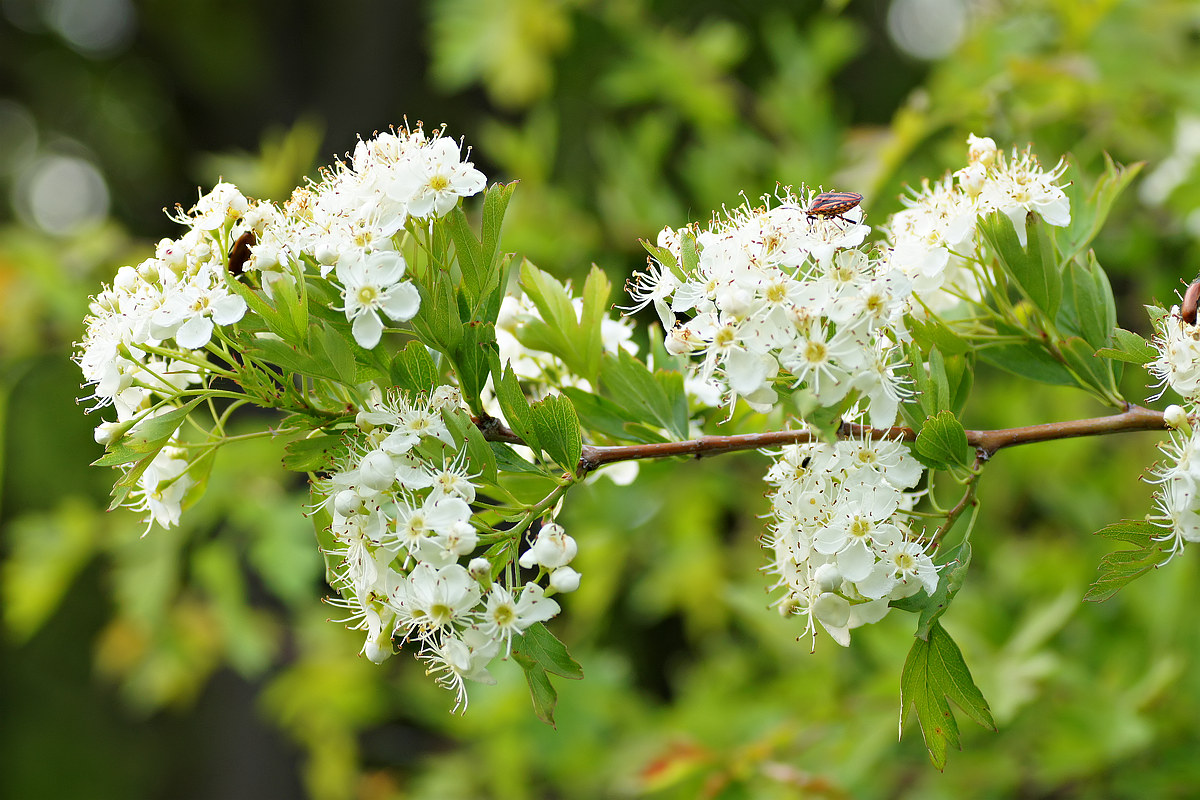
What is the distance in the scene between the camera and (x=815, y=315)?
86 cm

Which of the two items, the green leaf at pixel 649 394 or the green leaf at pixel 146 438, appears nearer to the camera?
the green leaf at pixel 146 438

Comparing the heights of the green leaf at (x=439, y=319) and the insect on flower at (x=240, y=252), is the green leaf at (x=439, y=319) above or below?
below

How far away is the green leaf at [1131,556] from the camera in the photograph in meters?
0.89

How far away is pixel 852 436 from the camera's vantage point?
94 centimetres

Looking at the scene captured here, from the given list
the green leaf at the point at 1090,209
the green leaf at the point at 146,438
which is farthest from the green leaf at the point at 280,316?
the green leaf at the point at 1090,209

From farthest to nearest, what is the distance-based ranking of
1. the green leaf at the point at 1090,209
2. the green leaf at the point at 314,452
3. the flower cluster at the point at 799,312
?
the green leaf at the point at 1090,209 < the green leaf at the point at 314,452 < the flower cluster at the point at 799,312

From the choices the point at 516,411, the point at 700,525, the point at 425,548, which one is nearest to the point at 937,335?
the point at 516,411

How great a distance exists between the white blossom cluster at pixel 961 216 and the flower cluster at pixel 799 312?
0.25ft

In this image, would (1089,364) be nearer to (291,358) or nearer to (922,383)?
(922,383)

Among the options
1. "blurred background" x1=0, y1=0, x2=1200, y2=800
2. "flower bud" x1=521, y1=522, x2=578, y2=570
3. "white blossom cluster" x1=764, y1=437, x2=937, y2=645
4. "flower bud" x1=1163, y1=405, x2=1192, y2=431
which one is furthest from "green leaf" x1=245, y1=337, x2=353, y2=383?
"blurred background" x1=0, y1=0, x2=1200, y2=800

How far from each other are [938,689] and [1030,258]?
0.44 m

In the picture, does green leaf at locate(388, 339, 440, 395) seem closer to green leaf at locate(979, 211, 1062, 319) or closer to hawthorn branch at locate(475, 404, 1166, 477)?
hawthorn branch at locate(475, 404, 1166, 477)

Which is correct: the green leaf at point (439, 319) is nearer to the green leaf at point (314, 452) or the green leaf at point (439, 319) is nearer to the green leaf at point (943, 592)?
the green leaf at point (314, 452)

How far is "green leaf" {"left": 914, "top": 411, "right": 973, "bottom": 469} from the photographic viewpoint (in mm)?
872
